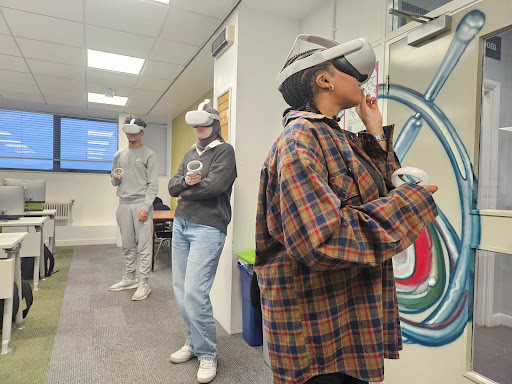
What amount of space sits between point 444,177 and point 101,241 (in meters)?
6.16

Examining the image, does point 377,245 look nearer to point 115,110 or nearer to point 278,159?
point 278,159

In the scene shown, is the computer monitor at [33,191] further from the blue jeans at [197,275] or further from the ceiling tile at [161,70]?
the blue jeans at [197,275]

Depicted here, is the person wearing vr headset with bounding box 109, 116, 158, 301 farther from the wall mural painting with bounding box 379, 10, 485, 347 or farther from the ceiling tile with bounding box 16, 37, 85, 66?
the wall mural painting with bounding box 379, 10, 485, 347

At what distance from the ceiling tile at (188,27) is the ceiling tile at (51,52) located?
1.06 m

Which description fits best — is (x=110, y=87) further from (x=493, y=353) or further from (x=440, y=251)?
(x=493, y=353)

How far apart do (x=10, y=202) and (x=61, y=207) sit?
3.24 m

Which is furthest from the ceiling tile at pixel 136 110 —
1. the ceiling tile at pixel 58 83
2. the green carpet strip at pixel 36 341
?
the green carpet strip at pixel 36 341

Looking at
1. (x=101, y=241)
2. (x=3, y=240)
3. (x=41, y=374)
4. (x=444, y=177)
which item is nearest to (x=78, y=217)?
(x=101, y=241)

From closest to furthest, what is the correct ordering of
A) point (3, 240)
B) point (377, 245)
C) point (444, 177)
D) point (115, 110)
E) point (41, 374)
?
1. point (377, 245)
2. point (444, 177)
3. point (41, 374)
4. point (3, 240)
5. point (115, 110)

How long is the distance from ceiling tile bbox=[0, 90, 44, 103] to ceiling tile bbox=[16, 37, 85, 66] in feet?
6.06

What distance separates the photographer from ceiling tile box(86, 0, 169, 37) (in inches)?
99.3

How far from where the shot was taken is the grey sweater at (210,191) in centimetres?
184

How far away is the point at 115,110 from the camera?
6.01m

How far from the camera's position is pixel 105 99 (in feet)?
17.3
